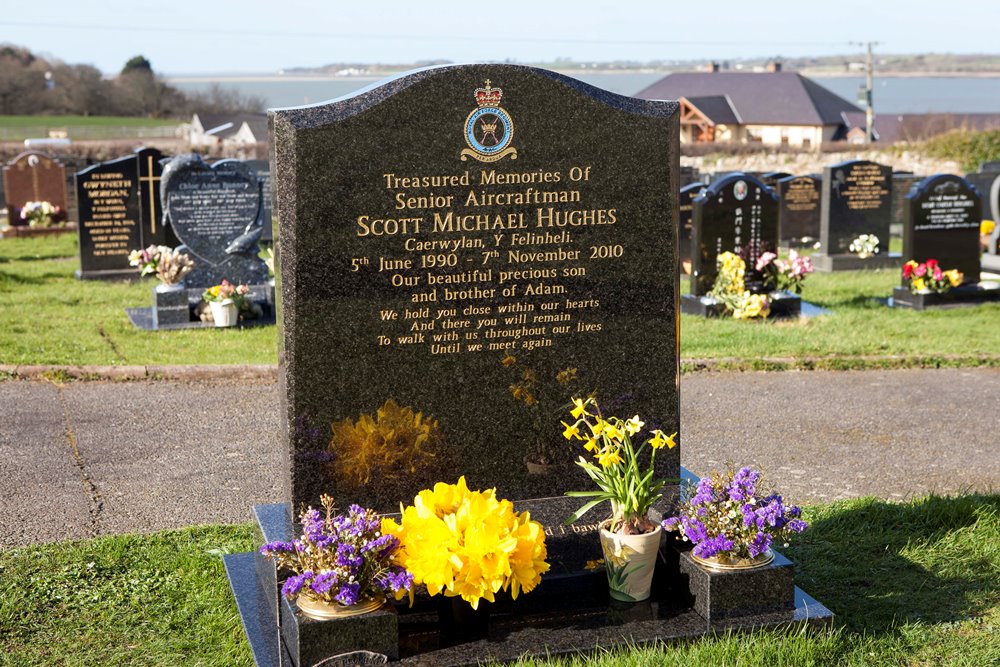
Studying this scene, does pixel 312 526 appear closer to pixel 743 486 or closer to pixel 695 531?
pixel 695 531

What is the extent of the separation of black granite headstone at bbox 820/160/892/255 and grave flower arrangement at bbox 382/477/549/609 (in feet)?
40.4

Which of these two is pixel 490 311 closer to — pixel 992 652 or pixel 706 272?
pixel 992 652

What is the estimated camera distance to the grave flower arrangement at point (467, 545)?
14.1ft

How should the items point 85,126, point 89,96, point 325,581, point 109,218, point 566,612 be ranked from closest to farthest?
point 325,581, point 566,612, point 109,218, point 85,126, point 89,96

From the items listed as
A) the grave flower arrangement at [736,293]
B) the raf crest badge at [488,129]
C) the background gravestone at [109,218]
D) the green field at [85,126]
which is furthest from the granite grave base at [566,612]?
the green field at [85,126]

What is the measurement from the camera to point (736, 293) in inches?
457

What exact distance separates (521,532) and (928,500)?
2.58 metres

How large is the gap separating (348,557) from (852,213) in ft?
43.9

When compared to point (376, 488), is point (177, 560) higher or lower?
lower

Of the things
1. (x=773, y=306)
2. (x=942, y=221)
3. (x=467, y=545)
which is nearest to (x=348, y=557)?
(x=467, y=545)

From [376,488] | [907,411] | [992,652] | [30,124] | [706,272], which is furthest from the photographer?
[30,124]

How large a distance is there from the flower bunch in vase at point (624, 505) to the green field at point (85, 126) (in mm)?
60015

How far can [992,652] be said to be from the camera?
14.6 ft

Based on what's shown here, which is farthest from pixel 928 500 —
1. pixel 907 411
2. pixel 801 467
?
pixel 907 411
